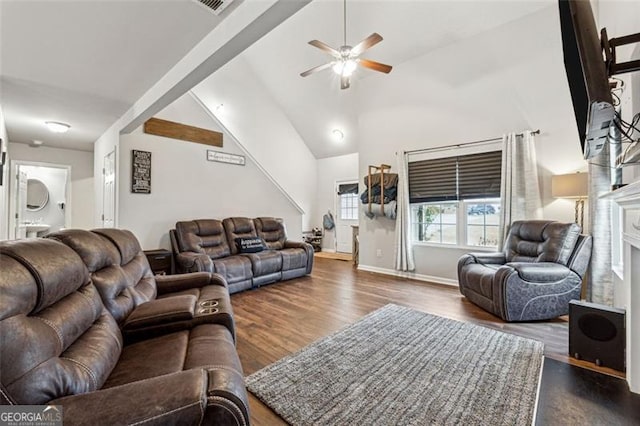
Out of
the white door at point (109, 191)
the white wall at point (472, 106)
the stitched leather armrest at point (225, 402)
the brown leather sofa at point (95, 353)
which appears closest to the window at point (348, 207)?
the white wall at point (472, 106)

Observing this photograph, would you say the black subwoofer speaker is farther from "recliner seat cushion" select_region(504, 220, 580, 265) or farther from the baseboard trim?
the baseboard trim

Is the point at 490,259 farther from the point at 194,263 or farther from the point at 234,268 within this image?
the point at 194,263

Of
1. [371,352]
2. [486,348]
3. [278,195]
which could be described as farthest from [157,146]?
[486,348]

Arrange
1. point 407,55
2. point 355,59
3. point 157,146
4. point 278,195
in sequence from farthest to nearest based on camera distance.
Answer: point 278,195, point 407,55, point 157,146, point 355,59

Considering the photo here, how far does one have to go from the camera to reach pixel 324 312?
3168 mm

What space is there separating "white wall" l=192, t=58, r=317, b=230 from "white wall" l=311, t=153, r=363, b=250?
0.18 meters

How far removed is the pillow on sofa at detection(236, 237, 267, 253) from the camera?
176 inches

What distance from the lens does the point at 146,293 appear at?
204 cm

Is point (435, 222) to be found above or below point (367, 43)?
below

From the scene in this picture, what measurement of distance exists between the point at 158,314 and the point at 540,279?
337 centimetres

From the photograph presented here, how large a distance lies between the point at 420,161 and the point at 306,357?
3.76m

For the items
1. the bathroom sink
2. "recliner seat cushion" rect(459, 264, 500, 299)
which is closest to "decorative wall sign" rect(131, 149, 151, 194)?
the bathroom sink

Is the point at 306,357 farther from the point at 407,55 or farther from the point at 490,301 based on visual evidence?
the point at 407,55

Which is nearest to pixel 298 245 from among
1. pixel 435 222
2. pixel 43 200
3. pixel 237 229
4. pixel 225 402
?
pixel 237 229
